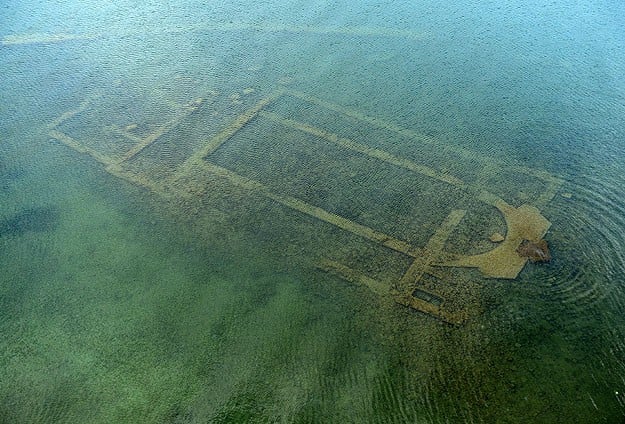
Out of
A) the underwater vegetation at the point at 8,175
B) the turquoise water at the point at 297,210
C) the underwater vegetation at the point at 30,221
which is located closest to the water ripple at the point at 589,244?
the turquoise water at the point at 297,210

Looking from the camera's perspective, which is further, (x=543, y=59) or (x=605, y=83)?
(x=543, y=59)

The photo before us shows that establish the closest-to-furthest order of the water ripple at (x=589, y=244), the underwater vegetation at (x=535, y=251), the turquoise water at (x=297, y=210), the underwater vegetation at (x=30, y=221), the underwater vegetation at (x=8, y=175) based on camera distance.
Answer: the turquoise water at (x=297, y=210), the water ripple at (x=589, y=244), the underwater vegetation at (x=535, y=251), the underwater vegetation at (x=30, y=221), the underwater vegetation at (x=8, y=175)

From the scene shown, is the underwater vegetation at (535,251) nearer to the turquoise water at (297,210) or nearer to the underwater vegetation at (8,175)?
the turquoise water at (297,210)

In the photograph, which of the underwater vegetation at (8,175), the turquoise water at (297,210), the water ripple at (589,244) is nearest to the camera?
the turquoise water at (297,210)

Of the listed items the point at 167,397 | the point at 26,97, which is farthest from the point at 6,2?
the point at 167,397

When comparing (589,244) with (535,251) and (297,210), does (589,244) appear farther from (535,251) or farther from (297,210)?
(297,210)

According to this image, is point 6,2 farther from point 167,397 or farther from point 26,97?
point 167,397
